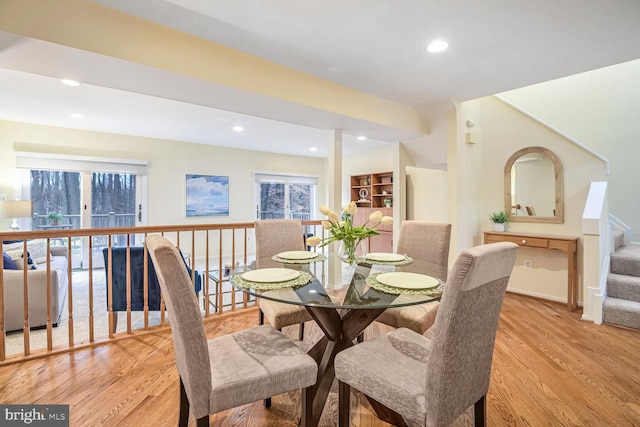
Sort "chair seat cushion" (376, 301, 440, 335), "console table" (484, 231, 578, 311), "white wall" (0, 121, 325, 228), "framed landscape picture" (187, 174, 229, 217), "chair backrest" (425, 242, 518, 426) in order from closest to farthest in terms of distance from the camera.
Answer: "chair backrest" (425, 242, 518, 426), "chair seat cushion" (376, 301, 440, 335), "console table" (484, 231, 578, 311), "white wall" (0, 121, 325, 228), "framed landscape picture" (187, 174, 229, 217)

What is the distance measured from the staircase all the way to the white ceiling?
204 centimetres

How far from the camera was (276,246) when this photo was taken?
2451mm

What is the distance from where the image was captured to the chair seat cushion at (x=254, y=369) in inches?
44.6

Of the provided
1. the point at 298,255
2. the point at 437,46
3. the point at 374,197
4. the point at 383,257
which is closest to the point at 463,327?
the point at 383,257

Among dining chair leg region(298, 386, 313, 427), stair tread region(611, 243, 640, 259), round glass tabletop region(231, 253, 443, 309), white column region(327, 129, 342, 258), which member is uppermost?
white column region(327, 129, 342, 258)

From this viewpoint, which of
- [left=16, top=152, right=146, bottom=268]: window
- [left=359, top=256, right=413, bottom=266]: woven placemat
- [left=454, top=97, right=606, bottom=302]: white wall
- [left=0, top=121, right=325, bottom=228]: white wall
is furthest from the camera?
[left=16, top=152, right=146, bottom=268]: window

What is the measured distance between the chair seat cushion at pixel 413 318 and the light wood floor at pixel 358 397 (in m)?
0.47

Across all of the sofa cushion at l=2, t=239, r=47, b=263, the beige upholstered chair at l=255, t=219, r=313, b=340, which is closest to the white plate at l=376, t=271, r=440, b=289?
the beige upholstered chair at l=255, t=219, r=313, b=340

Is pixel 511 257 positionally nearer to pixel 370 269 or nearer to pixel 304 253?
pixel 370 269

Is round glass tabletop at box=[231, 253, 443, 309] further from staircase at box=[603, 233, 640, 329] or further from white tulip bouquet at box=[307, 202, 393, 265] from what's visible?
staircase at box=[603, 233, 640, 329]

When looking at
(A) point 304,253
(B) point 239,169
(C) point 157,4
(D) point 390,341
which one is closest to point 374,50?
(C) point 157,4

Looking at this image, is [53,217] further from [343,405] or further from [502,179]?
[502,179]

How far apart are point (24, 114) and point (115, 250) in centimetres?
318

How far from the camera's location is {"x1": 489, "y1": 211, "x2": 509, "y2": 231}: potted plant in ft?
12.3
